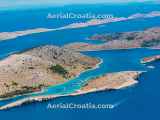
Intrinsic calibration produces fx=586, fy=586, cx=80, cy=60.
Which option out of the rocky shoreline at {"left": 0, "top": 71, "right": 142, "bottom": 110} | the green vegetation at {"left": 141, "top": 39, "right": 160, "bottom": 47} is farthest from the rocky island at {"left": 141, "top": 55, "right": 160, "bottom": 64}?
the green vegetation at {"left": 141, "top": 39, "right": 160, "bottom": 47}

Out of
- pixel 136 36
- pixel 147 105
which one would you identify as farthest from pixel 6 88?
pixel 136 36

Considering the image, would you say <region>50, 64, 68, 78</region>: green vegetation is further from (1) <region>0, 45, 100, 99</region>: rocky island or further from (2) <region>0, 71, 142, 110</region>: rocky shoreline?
(2) <region>0, 71, 142, 110</region>: rocky shoreline

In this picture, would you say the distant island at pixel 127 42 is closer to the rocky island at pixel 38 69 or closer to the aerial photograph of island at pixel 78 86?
the aerial photograph of island at pixel 78 86

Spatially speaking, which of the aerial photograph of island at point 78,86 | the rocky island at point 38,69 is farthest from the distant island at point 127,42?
the rocky island at point 38,69

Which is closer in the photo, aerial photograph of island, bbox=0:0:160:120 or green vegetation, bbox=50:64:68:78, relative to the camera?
aerial photograph of island, bbox=0:0:160:120

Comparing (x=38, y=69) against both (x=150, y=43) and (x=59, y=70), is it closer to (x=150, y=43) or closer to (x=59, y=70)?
(x=59, y=70)

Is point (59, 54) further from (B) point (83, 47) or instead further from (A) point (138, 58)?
(B) point (83, 47)

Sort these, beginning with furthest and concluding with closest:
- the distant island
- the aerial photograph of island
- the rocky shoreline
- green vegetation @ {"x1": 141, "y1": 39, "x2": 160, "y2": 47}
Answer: green vegetation @ {"x1": 141, "y1": 39, "x2": 160, "y2": 47}
the distant island
the rocky shoreline
the aerial photograph of island

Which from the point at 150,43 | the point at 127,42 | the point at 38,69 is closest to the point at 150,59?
the point at 38,69
